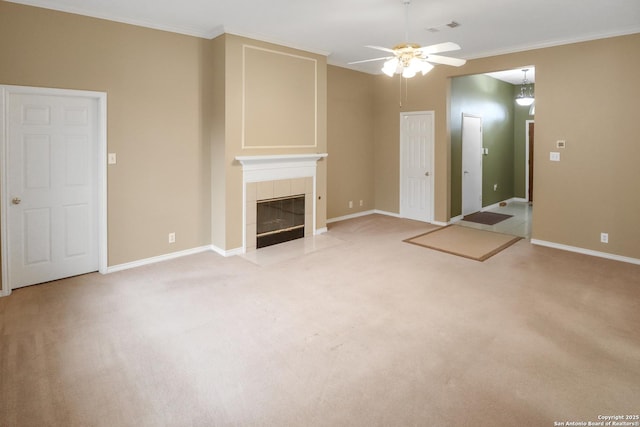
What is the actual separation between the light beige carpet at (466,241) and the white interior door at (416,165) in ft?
2.52

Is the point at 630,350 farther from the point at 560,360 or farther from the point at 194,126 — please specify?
the point at 194,126

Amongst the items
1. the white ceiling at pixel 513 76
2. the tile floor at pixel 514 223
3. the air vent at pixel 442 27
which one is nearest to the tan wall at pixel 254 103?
the air vent at pixel 442 27

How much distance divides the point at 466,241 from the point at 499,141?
3.98m

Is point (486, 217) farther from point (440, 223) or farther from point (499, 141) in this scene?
point (499, 141)

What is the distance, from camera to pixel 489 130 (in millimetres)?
8141

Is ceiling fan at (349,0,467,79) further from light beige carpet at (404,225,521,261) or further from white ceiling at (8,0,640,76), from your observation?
light beige carpet at (404,225,521,261)

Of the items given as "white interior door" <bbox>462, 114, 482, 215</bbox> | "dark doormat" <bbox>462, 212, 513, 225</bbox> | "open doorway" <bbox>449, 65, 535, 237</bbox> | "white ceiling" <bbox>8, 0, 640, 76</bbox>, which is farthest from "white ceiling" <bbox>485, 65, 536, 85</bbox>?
"dark doormat" <bbox>462, 212, 513, 225</bbox>

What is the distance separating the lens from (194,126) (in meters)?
4.95

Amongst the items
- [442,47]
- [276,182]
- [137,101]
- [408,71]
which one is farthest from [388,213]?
[137,101]

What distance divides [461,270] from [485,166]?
14.4ft

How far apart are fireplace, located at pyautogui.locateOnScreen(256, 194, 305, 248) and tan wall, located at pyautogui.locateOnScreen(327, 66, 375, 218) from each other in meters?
1.16

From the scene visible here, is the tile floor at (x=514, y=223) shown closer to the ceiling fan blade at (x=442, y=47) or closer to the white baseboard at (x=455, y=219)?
the white baseboard at (x=455, y=219)

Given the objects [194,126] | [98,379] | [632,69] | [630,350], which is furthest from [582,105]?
[98,379]

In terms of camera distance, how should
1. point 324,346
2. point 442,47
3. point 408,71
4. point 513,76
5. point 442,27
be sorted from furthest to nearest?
point 513,76, point 442,27, point 408,71, point 442,47, point 324,346
